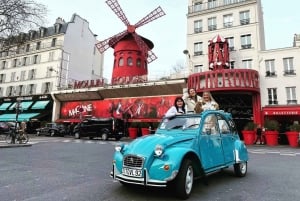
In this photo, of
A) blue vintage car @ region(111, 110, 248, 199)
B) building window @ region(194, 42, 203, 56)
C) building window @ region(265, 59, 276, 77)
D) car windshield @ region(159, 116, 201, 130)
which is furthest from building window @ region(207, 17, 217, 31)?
car windshield @ region(159, 116, 201, 130)

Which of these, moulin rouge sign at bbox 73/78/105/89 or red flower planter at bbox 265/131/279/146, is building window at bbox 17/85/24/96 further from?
red flower planter at bbox 265/131/279/146

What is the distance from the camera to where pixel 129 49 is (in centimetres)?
3067

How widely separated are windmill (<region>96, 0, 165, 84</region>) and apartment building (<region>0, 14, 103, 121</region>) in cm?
642

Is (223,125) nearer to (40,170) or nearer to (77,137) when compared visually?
(40,170)

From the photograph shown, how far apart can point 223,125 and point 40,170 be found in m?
4.82

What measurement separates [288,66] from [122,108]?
16.8 m

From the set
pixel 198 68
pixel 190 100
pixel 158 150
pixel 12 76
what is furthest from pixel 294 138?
pixel 12 76

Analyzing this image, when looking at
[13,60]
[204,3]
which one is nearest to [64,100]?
[13,60]

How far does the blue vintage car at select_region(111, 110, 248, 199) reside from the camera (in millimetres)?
4008

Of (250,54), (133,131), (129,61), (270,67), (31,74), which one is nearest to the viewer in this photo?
(270,67)

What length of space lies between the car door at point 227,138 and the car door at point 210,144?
0.19 meters

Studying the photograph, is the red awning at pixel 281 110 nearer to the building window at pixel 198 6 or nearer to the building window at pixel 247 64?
the building window at pixel 247 64

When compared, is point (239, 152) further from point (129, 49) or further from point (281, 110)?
point (129, 49)

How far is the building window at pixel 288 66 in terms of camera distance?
2102 cm
